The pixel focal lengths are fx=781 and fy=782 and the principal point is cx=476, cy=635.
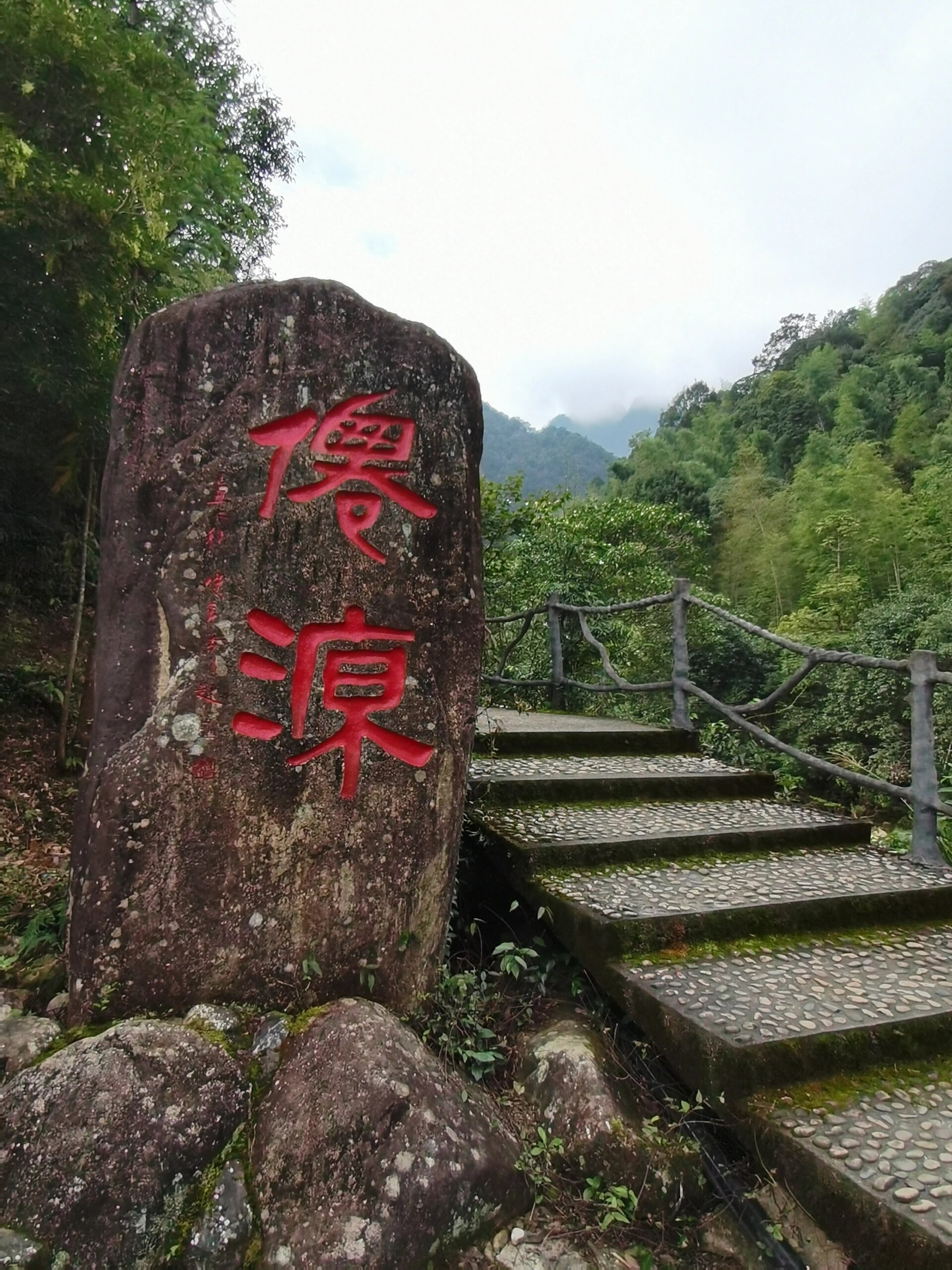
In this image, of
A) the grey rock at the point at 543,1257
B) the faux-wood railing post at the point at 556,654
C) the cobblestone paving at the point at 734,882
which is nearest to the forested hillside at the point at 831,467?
the faux-wood railing post at the point at 556,654

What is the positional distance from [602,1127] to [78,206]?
4.18m

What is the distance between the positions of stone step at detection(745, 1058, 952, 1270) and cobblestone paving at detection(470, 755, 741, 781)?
1883mm

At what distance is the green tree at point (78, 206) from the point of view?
3467 mm

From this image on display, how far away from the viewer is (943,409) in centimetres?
2470

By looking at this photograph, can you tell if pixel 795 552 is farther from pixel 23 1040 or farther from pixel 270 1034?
pixel 23 1040

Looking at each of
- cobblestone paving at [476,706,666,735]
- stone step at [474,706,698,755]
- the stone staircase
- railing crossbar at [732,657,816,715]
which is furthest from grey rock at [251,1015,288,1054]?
railing crossbar at [732,657,816,715]

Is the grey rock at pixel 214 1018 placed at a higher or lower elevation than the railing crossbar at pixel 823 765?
lower

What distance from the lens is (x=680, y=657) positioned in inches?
199

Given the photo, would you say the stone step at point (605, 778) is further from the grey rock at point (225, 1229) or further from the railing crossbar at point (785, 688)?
the grey rock at point (225, 1229)

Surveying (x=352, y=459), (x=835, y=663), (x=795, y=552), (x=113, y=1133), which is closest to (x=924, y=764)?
(x=835, y=663)

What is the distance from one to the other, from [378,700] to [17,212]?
9.30ft

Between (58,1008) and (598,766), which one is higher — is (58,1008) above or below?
below

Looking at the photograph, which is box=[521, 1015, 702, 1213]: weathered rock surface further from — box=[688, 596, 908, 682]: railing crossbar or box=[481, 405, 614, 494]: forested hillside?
box=[481, 405, 614, 494]: forested hillside

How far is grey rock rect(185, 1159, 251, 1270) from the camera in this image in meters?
1.83
